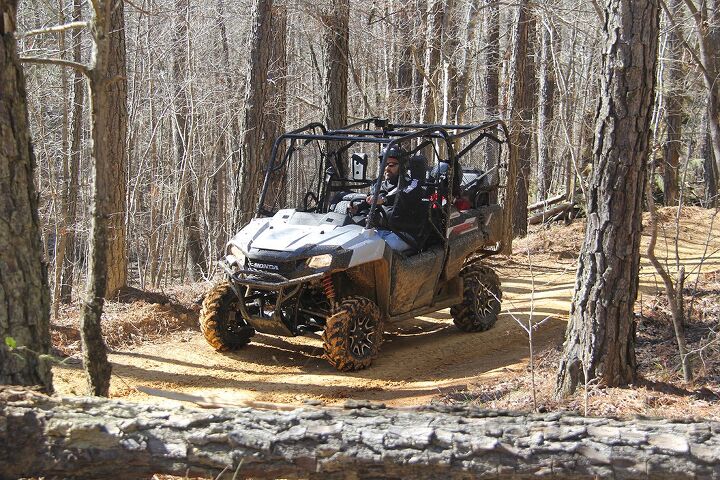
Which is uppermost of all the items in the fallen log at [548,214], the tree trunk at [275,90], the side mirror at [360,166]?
the tree trunk at [275,90]

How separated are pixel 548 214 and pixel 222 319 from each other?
1167cm

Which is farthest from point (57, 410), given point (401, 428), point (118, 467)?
point (401, 428)

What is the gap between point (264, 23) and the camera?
11.6 m

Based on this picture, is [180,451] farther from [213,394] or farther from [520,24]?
[520,24]

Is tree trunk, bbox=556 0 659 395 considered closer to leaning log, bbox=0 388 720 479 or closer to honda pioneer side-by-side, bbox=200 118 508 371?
leaning log, bbox=0 388 720 479

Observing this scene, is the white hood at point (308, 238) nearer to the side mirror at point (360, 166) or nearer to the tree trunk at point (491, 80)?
the side mirror at point (360, 166)

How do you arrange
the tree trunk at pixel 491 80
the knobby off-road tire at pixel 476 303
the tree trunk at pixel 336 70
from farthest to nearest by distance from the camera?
1. the tree trunk at pixel 491 80
2. the tree trunk at pixel 336 70
3. the knobby off-road tire at pixel 476 303

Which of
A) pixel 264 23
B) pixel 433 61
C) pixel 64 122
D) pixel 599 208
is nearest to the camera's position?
pixel 599 208

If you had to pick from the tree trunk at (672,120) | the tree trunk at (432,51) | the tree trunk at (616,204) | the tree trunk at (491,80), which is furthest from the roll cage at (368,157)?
the tree trunk at (672,120)

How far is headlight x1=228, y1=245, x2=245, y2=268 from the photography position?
26.9 ft

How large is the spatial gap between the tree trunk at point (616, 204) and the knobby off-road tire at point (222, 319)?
3.82 m

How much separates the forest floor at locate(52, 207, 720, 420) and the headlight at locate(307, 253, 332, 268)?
116cm

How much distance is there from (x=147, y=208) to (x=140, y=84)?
567cm

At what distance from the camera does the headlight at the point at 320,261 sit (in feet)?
25.5
